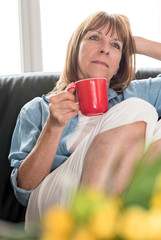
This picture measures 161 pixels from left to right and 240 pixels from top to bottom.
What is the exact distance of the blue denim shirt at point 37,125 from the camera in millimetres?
1417

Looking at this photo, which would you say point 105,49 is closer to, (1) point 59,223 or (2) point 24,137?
(2) point 24,137

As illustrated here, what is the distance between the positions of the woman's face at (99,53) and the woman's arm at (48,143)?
417mm

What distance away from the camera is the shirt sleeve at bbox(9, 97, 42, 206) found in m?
1.40

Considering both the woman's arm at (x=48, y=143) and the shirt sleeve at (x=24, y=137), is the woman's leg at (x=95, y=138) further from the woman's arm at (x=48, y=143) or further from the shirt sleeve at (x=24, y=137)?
the shirt sleeve at (x=24, y=137)

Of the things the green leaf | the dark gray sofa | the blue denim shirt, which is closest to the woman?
the blue denim shirt

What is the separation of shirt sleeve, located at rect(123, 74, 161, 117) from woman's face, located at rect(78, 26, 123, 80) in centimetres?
14

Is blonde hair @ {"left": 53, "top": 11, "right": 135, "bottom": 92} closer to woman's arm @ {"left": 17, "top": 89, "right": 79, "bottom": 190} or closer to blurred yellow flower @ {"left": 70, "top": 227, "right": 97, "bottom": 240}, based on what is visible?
woman's arm @ {"left": 17, "top": 89, "right": 79, "bottom": 190}

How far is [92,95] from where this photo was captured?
3.83 feet

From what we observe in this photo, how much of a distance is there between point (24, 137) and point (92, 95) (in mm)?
436

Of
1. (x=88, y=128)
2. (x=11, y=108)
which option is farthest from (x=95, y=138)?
(x=11, y=108)

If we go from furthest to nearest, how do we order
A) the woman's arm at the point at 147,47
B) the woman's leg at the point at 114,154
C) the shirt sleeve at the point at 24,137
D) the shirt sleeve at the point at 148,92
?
the woman's arm at the point at 147,47
the shirt sleeve at the point at 148,92
the shirt sleeve at the point at 24,137
the woman's leg at the point at 114,154

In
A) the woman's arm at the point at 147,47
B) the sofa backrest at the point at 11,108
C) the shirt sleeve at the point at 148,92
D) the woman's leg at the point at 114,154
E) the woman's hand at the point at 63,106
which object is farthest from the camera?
the woman's arm at the point at 147,47

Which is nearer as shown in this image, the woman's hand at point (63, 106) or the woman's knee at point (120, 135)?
the woman's knee at point (120, 135)

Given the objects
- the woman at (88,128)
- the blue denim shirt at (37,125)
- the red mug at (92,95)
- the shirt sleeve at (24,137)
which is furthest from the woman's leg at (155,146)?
the shirt sleeve at (24,137)
